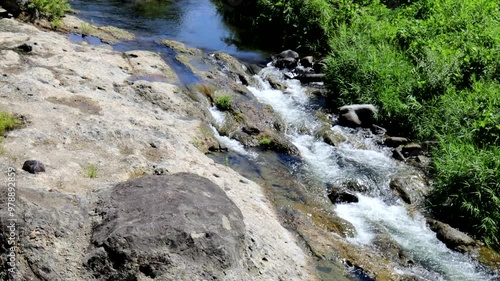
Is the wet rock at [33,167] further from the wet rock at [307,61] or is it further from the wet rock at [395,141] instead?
the wet rock at [307,61]

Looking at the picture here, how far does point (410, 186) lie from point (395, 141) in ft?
9.47

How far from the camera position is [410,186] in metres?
14.5

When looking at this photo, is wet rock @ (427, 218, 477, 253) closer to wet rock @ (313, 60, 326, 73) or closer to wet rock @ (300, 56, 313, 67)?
wet rock @ (313, 60, 326, 73)

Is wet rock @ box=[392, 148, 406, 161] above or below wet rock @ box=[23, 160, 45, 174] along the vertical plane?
below

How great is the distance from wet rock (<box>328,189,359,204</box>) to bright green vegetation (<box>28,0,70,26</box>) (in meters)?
16.2

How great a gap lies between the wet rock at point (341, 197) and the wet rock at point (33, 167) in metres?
7.44

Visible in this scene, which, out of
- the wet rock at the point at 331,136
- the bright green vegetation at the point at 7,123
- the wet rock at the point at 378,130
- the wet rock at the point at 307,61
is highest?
the bright green vegetation at the point at 7,123

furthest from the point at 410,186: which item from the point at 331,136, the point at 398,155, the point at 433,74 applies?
the point at 433,74

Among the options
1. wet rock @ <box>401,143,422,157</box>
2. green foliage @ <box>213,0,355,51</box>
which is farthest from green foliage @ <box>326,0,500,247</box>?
green foliage @ <box>213,0,355,51</box>

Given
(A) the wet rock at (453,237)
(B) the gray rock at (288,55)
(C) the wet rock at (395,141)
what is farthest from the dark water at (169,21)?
(A) the wet rock at (453,237)

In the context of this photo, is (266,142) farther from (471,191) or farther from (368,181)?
(471,191)

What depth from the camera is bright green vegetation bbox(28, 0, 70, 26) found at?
2250cm

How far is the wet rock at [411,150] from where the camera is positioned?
1630 centimetres

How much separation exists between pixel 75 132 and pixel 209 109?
6.90 m
